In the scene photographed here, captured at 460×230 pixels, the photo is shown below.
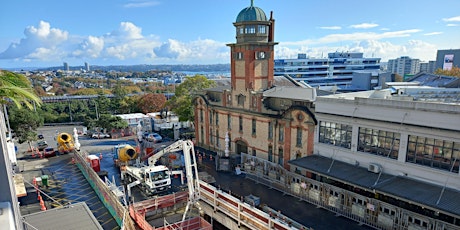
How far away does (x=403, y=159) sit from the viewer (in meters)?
24.7

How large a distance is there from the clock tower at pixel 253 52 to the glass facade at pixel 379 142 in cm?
1566

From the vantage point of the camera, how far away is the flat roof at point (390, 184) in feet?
68.3

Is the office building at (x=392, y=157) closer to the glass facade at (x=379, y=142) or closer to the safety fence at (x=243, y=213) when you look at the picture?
the glass facade at (x=379, y=142)

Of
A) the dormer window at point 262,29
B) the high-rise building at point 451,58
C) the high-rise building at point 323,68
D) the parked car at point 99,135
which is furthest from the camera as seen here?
the high-rise building at point 451,58

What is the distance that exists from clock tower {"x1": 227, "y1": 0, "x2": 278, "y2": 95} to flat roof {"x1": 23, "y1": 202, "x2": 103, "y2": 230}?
27.5 metres

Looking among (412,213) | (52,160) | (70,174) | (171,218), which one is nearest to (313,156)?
(412,213)

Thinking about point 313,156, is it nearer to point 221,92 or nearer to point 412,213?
point 412,213

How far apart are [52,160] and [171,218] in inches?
840

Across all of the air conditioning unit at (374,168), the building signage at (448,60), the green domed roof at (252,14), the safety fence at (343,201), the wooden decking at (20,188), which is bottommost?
the safety fence at (343,201)

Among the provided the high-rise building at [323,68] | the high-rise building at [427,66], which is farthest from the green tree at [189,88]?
the high-rise building at [427,66]

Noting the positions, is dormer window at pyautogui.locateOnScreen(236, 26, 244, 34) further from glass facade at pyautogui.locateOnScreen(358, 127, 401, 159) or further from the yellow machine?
the yellow machine

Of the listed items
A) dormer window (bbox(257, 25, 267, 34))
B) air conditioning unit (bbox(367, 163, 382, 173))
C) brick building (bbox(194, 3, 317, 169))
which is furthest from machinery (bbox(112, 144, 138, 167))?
air conditioning unit (bbox(367, 163, 382, 173))

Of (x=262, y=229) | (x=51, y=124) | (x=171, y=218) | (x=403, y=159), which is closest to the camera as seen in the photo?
(x=262, y=229)

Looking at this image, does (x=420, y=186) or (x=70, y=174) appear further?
(x=70, y=174)
